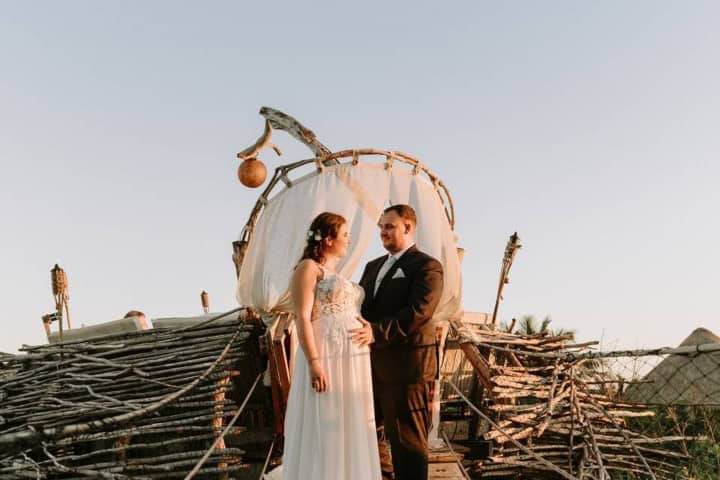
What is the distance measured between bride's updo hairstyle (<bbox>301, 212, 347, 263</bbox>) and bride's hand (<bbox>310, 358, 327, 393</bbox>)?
22.2 inches

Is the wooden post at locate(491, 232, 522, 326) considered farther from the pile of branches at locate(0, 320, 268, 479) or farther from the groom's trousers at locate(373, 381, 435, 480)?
the groom's trousers at locate(373, 381, 435, 480)

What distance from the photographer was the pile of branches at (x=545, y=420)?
7.00 m

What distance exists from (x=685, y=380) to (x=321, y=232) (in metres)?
9.51

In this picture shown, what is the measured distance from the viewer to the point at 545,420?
7.16 meters

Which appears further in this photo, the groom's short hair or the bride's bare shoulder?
the groom's short hair

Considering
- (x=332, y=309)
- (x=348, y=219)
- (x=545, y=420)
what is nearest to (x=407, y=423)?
(x=332, y=309)

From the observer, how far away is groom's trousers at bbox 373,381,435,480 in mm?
4109

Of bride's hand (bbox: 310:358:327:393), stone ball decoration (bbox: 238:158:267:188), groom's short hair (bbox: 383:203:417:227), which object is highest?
Answer: stone ball decoration (bbox: 238:158:267:188)

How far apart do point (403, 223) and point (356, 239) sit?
1502 millimetres

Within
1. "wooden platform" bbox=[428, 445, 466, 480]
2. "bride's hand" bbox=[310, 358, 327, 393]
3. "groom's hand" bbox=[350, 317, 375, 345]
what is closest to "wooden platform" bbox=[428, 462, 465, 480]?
"wooden platform" bbox=[428, 445, 466, 480]

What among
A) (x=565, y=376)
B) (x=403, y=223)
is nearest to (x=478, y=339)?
(x=565, y=376)

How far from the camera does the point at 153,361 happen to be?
6789 mm

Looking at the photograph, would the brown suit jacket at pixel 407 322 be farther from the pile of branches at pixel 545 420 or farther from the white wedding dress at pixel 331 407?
the pile of branches at pixel 545 420

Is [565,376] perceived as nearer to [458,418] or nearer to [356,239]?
[458,418]
